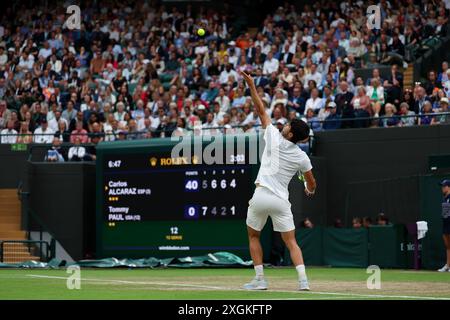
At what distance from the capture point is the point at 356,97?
26188 millimetres

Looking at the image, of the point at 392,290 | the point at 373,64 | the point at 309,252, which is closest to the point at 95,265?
the point at 309,252

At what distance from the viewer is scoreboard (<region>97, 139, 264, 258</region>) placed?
25.1 m

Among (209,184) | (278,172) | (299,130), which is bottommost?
(209,184)

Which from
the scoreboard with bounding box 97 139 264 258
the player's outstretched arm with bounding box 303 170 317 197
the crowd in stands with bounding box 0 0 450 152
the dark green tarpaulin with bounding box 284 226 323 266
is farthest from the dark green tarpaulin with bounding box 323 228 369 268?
the player's outstretched arm with bounding box 303 170 317 197

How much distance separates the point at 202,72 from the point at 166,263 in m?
9.19

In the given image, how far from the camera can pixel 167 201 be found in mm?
26047

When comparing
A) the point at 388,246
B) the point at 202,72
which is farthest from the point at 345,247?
the point at 202,72

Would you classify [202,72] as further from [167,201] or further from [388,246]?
[388,246]

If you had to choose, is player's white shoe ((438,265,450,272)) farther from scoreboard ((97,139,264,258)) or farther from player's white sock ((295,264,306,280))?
player's white sock ((295,264,306,280))

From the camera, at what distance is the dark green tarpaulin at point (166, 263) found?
24031 mm

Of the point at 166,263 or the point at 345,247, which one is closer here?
the point at 345,247

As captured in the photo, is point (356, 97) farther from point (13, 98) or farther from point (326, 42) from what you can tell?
point (13, 98)

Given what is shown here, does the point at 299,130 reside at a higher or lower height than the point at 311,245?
higher
